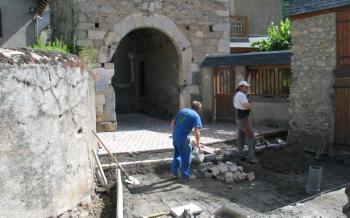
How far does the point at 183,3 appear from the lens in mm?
13094

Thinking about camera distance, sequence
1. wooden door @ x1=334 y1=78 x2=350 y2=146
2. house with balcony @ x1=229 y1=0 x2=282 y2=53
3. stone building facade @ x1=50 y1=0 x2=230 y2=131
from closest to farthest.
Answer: wooden door @ x1=334 y1=78 x2=350 y2=146
stone building facade @ x1=50 y1=0 x2=230 y2=131
house with balcony @ x1=229 y1=0 x2=282 y2=53

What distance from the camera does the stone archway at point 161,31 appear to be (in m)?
11.9

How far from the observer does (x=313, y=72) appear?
9.32 meters

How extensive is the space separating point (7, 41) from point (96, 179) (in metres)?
9.52

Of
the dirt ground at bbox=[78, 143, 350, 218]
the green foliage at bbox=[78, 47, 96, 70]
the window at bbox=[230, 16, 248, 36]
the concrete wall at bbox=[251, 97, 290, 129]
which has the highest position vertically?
the window at bbox=[230, 16, 248, 36]

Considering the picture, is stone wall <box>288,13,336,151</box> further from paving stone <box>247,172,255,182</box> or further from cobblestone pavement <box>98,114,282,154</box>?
paving stone <box>247,172,255,182</box>

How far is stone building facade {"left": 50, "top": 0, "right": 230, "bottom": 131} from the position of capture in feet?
38.8

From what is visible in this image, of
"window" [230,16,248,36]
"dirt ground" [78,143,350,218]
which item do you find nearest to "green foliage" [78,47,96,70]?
"dirt ground" [78,143,350,218]

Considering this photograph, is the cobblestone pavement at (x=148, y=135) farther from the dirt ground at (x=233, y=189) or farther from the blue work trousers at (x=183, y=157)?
the blue work trousers at (x=183, y=157)

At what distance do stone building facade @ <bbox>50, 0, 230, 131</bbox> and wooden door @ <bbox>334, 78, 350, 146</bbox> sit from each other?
5.31m

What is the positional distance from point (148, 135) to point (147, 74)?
18.2 ft

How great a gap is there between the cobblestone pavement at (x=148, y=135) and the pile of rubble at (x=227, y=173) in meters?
1.58

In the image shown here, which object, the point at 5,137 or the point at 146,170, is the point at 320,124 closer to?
the point at 146,170

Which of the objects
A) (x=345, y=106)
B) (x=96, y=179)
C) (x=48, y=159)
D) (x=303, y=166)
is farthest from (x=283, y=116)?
(x=48, y=159)
